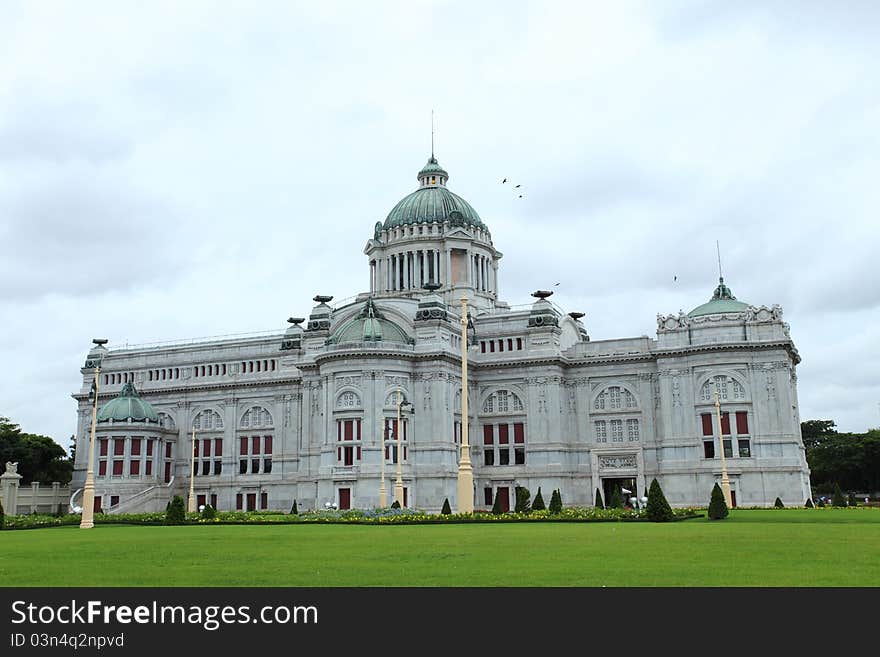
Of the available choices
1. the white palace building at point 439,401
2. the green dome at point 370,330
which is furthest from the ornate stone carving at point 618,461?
the green dome at point 370,330

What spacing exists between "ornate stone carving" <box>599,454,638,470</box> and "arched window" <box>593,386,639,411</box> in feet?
15.9

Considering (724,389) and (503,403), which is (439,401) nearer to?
(503,403)

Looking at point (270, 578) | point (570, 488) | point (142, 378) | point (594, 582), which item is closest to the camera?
point (594, 582)

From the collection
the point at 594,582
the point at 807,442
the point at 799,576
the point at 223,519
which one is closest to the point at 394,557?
the point at 594,582

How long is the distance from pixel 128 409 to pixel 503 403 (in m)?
41.7

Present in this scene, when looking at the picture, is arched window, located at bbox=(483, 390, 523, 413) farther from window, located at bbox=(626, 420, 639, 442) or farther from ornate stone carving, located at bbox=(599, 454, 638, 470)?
window, located at bbox=(626, 420, 639, 442)

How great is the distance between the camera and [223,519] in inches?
2090

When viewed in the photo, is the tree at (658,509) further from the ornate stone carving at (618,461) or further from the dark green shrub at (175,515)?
the ornate stone carving at (618,461)

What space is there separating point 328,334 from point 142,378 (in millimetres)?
27529

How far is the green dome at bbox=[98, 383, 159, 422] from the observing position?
97500mm

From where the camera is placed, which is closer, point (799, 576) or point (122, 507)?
point (799, 576)

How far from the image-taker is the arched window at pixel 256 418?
99.5 metres

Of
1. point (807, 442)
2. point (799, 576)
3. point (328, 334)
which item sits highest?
point (328, 334)

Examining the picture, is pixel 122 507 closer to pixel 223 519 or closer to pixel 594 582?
pixel 223 519
